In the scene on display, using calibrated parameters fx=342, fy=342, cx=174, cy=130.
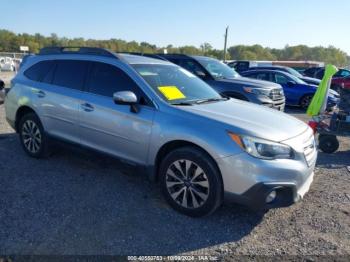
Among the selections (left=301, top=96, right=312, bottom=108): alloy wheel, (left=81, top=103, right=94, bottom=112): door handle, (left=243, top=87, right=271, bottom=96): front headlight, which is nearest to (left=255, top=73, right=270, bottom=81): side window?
(left=301, top=96, right=312, bottom=108): alloy wheel

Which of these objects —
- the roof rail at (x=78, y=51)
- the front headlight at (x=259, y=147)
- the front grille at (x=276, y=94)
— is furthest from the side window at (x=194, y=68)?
the front headlight at (x=259, y=147)

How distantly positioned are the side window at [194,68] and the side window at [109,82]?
196 inches

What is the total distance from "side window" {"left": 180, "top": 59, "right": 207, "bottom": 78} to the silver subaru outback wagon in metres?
4.24

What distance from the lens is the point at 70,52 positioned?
5.29m

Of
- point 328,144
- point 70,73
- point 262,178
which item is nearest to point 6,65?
point 70,73

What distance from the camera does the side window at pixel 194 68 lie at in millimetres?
9375

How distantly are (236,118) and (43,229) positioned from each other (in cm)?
234

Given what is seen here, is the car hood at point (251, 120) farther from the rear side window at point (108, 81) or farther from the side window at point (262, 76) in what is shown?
the side window at point (262, 76)

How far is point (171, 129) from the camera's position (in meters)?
3.79

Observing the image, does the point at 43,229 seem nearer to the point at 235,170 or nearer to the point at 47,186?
the point at 47,186

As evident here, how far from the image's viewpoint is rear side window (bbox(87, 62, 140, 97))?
4.32 meters

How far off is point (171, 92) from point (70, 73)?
5.64 ft

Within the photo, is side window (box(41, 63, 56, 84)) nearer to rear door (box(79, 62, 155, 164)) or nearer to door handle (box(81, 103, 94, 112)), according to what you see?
rear door (box(79, 62, 155, 164))

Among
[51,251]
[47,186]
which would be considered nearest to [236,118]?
[51,251]
